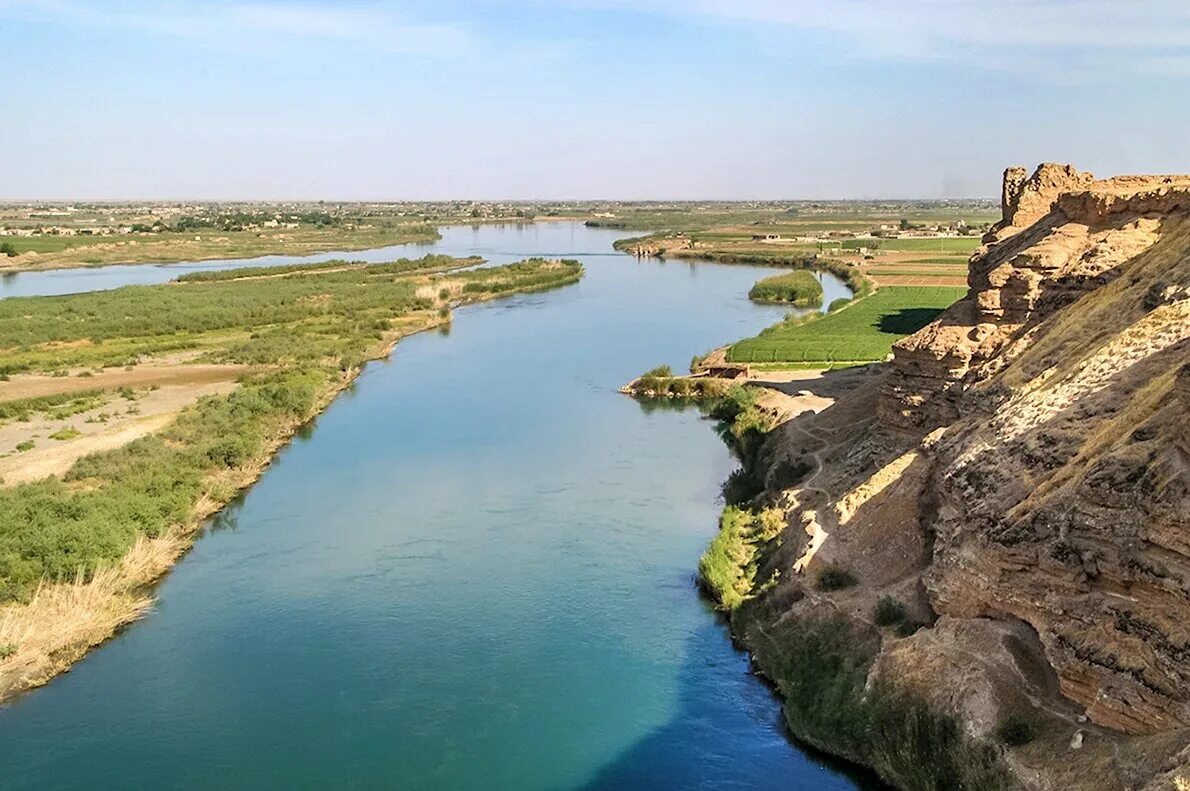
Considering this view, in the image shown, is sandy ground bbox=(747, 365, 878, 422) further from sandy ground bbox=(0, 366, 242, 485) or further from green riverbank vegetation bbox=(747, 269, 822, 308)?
green riverbank vegetation bbox=(747, 269, 822, 308)

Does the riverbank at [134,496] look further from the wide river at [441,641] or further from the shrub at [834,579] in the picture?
the shrub at [834,579]

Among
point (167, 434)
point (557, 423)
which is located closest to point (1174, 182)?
point (557, 423)

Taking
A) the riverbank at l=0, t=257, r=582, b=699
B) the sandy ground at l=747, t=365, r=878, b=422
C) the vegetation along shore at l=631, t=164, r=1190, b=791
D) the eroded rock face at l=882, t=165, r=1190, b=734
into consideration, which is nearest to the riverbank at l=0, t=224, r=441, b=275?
the riverbank at l=0, t=257, r=582, b=699

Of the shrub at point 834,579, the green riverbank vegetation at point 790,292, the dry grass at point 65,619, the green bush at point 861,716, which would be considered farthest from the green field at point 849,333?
the dry grass at point 65,619

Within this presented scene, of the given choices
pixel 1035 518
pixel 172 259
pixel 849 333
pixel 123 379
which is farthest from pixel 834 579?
pixel 172 259

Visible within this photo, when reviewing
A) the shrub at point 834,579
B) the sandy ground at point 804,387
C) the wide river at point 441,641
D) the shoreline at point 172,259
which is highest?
the shoreline at point 172,259

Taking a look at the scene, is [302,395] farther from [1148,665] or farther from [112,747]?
[1148,665]
